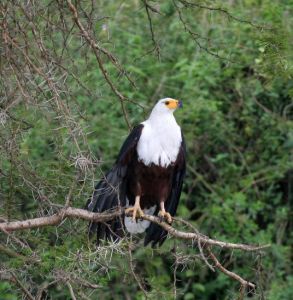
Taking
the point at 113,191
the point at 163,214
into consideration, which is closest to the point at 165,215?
the point at 163,214

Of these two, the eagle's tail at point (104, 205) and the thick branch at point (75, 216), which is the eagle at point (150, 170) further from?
the thick branch at point (75, 216)

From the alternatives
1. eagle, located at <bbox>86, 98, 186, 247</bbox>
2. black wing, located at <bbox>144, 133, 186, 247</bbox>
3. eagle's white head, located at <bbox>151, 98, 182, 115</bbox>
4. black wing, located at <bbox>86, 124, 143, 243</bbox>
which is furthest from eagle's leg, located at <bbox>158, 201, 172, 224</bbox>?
eagle's white head, located at <bbox>151, 98, 182, 115</bbox>

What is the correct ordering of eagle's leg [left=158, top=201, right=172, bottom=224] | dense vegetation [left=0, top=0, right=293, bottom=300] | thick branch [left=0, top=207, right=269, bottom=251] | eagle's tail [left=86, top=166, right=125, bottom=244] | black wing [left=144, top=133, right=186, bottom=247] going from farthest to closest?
1. dense vegetation [left=0, top=0, right=293, bottom=300]
2. black wing [left=144, top=133, right=186, bottom=247]
3. eagle's leg [left=158, top=201, right=172, bottom=224]
4. eagle's tail [left=86, top=166, right=125, bottom=244]
5. thick branch [left=0, top=207, right=269, bottom=251]

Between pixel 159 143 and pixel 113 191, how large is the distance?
595 mm

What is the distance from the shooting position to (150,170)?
533 cm

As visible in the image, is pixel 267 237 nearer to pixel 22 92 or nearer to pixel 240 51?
pixel 240 51

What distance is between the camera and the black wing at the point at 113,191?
4930mm

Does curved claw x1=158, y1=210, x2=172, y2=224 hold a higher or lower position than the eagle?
lower

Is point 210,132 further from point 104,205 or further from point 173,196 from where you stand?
point 104,205

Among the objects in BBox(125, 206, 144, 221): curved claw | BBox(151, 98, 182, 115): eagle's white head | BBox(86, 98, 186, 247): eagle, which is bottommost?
BBox(125, 206, 144, 221): curved claw

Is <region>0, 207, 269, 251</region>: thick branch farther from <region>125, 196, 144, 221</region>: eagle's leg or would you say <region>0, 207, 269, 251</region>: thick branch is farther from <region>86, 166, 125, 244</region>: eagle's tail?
<region>125, 196, 144, 221</region>: eagle's leg

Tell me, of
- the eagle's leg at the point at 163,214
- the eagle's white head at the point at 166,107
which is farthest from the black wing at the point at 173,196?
the eagle's white head at the point at 166,107

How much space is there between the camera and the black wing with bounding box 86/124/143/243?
4930 mm

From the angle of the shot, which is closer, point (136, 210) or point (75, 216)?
point (75, 216)
